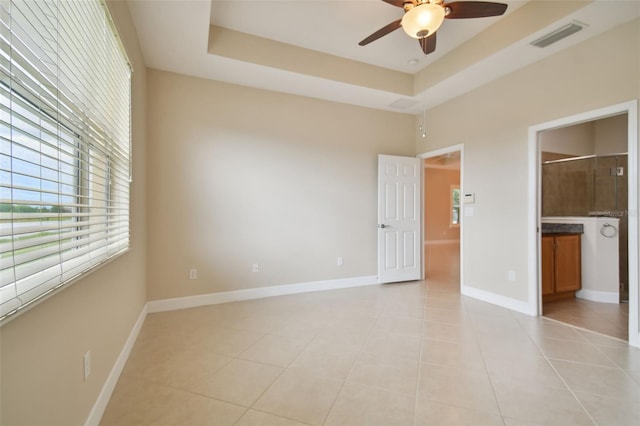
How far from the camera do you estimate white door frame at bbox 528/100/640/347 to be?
2.47 metres

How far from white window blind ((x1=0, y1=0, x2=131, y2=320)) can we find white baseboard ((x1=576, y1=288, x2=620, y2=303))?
5.36 m

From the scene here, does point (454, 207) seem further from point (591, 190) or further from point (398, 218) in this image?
Result: point (398, 218)

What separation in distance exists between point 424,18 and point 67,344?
117 inches

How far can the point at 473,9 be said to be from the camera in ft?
7.36

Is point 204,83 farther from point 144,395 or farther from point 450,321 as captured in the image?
point 450,321

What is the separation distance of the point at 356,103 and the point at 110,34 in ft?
10.7

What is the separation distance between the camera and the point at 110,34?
6.18 ft

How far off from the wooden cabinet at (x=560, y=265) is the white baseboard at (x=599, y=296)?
0.10m

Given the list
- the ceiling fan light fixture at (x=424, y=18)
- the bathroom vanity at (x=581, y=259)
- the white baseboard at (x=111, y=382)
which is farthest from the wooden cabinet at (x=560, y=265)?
the white baseboard at (x=111, y=382)

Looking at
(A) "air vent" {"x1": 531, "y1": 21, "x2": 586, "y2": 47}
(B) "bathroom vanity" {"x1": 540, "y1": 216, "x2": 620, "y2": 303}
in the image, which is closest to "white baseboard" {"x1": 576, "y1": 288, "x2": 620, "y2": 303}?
(B) "bathroom vanity" {"x1": 540, "y1": 216, "x2": 620, "y2": 303}

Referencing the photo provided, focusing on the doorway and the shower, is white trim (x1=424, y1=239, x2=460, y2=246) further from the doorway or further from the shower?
the shower

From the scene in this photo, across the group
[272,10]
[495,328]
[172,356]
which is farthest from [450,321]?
[272,10]

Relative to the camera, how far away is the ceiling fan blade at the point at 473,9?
2.15 meters

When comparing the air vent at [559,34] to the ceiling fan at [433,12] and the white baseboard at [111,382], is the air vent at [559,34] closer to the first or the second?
the ceiling fan at [433,12]
